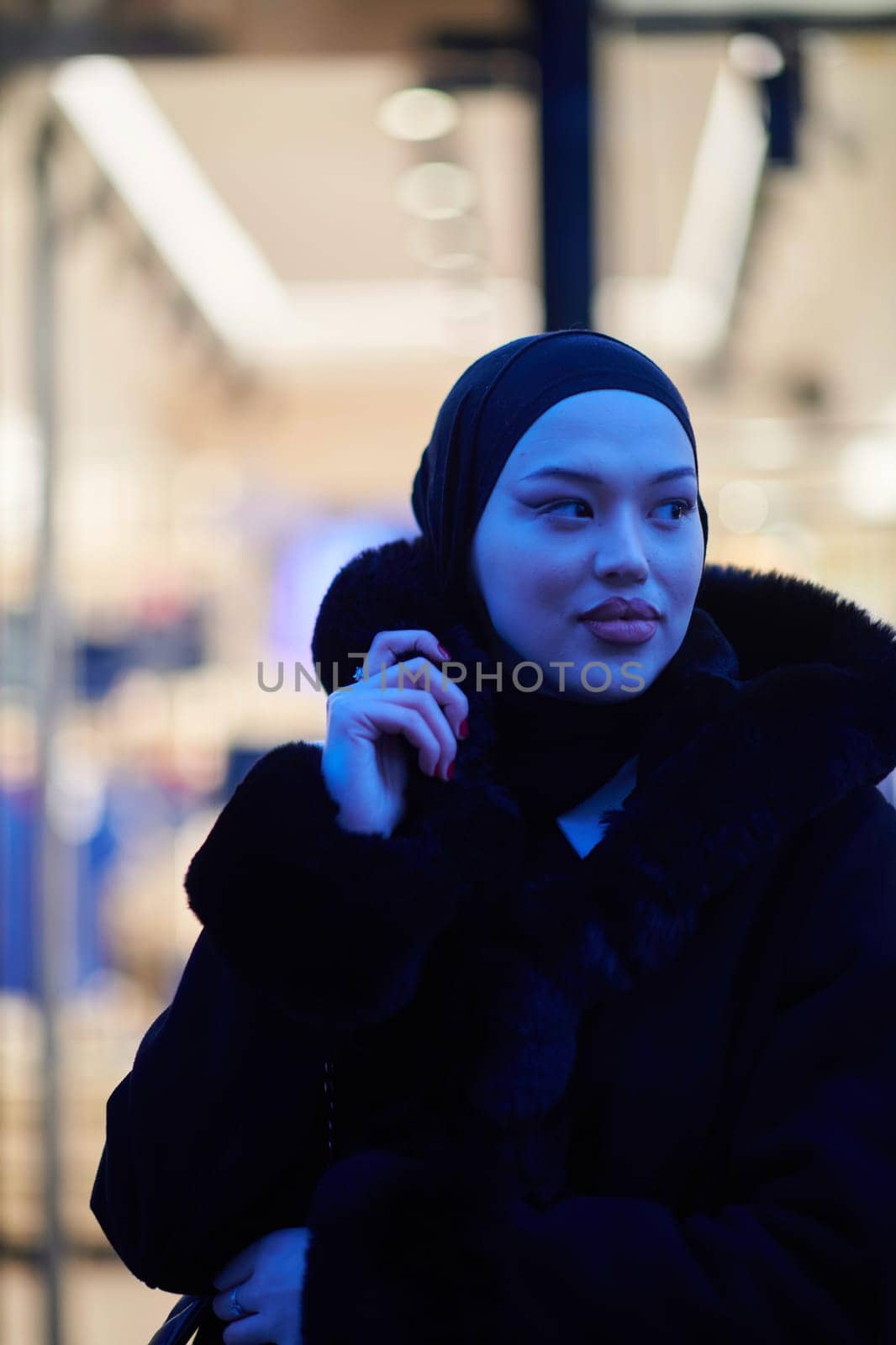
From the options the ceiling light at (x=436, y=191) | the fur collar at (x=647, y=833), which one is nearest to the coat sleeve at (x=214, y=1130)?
the fur collar at (x=647, y=833)

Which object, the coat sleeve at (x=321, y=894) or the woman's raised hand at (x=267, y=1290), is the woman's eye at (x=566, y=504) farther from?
the woman's raised hand at (x=267, y=1290)

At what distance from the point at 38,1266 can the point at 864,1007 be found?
2853mm

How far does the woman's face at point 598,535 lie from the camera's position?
0.91m

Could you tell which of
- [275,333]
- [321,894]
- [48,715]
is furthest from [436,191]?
[321,894]

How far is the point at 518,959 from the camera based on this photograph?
2.93ft

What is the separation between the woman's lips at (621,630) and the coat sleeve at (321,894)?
165mm

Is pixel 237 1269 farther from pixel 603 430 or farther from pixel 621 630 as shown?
pixel 603 430

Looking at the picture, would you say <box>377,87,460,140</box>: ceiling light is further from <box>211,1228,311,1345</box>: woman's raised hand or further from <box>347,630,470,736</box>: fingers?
<box>211,1228,311,1345</box>: woman's raised hand

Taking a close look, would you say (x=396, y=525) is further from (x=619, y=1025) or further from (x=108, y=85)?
(x=619, y=1025)

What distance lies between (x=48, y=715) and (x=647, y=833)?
2506 mm

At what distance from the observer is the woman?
31.2 inches

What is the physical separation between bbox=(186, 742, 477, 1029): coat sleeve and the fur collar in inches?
1.5

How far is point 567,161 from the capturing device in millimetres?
2494

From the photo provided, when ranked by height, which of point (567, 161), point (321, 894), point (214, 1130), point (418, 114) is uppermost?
point (418, 114)
